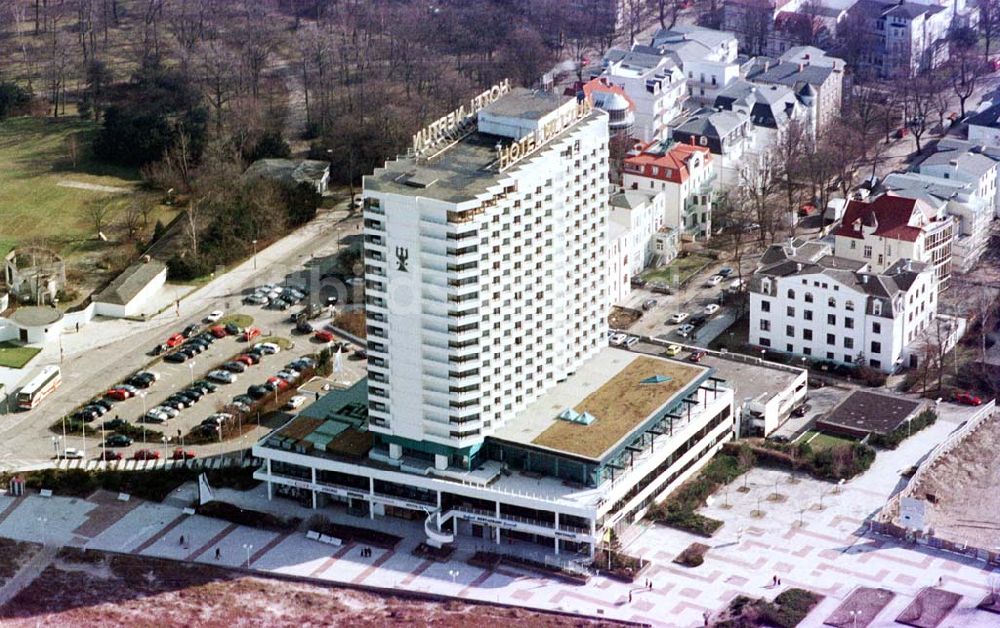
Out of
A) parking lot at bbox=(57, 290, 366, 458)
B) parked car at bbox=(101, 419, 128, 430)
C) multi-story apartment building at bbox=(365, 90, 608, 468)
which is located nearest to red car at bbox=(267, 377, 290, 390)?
parking lot at bbox=(57, 290, 366, 458)

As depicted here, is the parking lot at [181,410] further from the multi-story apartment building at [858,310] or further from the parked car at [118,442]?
the multi-story apartment building at [858,310]

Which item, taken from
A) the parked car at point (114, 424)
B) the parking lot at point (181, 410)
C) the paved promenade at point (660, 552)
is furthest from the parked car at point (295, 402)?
the paved promenade at point (660, 552)

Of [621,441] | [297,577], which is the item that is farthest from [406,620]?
[621,441]

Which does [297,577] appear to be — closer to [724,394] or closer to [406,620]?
[406,620]

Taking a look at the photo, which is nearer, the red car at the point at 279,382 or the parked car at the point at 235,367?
the red car at the point at 279,382

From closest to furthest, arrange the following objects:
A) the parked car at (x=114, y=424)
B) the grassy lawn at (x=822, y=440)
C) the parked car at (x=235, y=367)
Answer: the grassy lawn at (x=822, y=440) → the parked car at (x=114, y=424) → the parked car at (x=235, y=367)

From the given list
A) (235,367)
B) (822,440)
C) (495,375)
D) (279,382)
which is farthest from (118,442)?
(822,440)

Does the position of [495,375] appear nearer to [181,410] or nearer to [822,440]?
[822,440]
